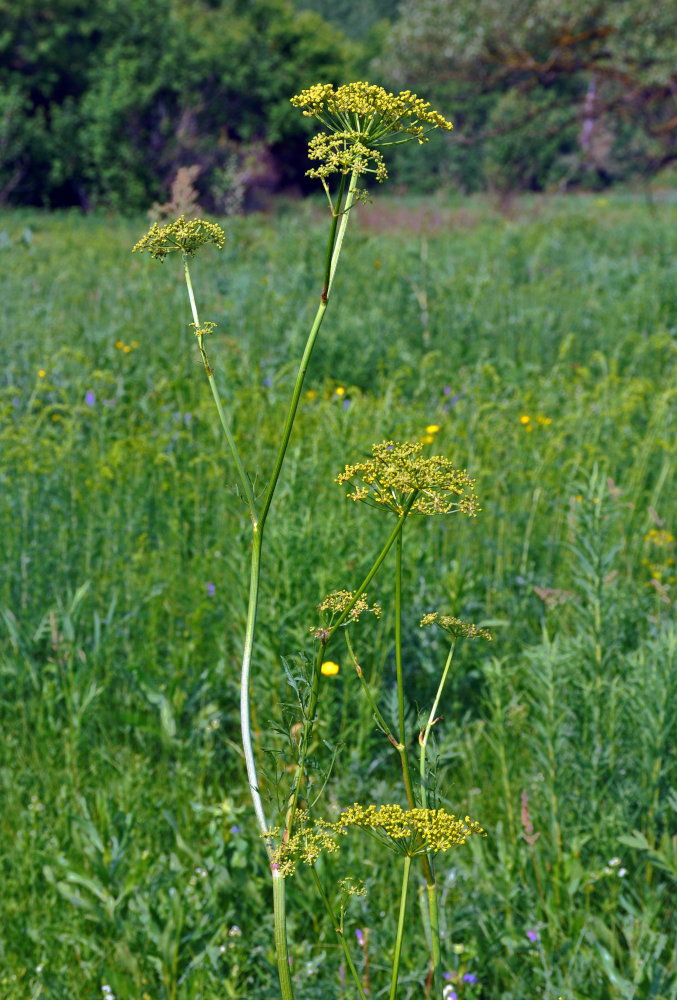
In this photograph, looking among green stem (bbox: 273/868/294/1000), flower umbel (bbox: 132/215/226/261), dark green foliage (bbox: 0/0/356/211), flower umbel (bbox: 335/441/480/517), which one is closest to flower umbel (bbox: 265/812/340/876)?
green stem (bbox: 273/868/294/1000)

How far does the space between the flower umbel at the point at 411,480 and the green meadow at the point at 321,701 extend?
15 cm

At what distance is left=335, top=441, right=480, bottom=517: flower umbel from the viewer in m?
0.79

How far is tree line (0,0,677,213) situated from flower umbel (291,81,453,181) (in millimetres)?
10446

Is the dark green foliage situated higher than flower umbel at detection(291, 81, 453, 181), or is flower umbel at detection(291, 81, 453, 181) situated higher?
the dark green foliage

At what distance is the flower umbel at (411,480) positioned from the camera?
79 centimetres

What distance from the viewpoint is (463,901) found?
161 cm

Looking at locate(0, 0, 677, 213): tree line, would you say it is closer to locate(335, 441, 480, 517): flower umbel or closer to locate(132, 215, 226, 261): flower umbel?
locate(132, 215, 226, 261): flower umbel

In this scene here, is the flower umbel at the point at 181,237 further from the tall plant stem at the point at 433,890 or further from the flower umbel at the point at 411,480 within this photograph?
the tall plant stem at the point at 433,890

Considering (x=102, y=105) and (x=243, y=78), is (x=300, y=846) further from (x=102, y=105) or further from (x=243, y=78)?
(x=243, y=78)

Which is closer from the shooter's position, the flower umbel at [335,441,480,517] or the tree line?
the flower umbel at [335,441,480,517]

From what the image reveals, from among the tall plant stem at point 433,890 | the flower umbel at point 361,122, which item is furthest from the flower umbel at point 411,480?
the flower umbel at point 361,122

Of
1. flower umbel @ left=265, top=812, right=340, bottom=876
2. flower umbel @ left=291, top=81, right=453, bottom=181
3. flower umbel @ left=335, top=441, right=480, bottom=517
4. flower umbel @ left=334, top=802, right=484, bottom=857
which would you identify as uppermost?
flower umbel @ left=291, top=81, right=453, bottom=181

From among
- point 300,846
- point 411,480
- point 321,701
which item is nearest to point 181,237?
point 411,480

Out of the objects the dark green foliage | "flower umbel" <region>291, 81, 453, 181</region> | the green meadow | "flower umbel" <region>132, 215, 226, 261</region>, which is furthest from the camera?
the dark green foliage
